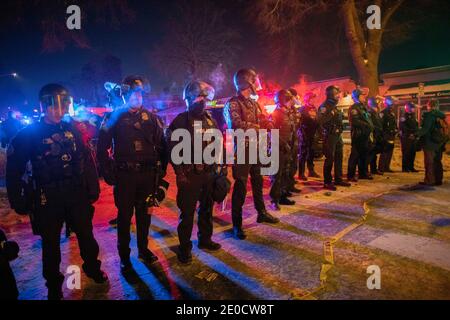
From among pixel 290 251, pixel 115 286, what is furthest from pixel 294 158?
pixel 115 286

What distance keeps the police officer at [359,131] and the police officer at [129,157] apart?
587 centimetres

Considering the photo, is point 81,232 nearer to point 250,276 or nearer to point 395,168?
point 250,276

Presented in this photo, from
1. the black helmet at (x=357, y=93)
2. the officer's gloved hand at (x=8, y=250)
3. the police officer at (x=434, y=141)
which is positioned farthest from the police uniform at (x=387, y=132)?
the officer's gloved hand at (x=8, y=250)

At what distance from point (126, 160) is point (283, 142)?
2993 millimetres

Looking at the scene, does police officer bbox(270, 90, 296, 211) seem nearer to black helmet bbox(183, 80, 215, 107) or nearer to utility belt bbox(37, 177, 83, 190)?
black helmet bbox(183, 80, 215, 107)

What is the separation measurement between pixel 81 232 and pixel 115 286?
2.17 ft

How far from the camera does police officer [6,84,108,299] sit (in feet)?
9.48

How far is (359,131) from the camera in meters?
7.77

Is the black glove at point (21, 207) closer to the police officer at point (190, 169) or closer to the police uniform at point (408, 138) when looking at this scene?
the police officer at point (190, 169)

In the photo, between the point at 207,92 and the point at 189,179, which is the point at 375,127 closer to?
the point at 207,92

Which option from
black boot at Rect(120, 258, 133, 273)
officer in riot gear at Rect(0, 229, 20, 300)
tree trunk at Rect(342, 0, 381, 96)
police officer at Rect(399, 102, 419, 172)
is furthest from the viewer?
tree trunk at Rect(342, 0, 381, 96)

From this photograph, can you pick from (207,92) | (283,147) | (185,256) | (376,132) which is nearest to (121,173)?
(185,256)

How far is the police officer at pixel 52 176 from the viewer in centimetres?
289

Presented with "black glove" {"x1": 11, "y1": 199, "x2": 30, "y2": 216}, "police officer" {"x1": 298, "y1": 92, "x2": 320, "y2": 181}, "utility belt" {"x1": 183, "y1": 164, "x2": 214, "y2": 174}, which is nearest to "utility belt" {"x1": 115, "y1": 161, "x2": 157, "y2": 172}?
"utility belt" {"x1": 183, "y1": 164, "x2": 214, "y2": 174}
